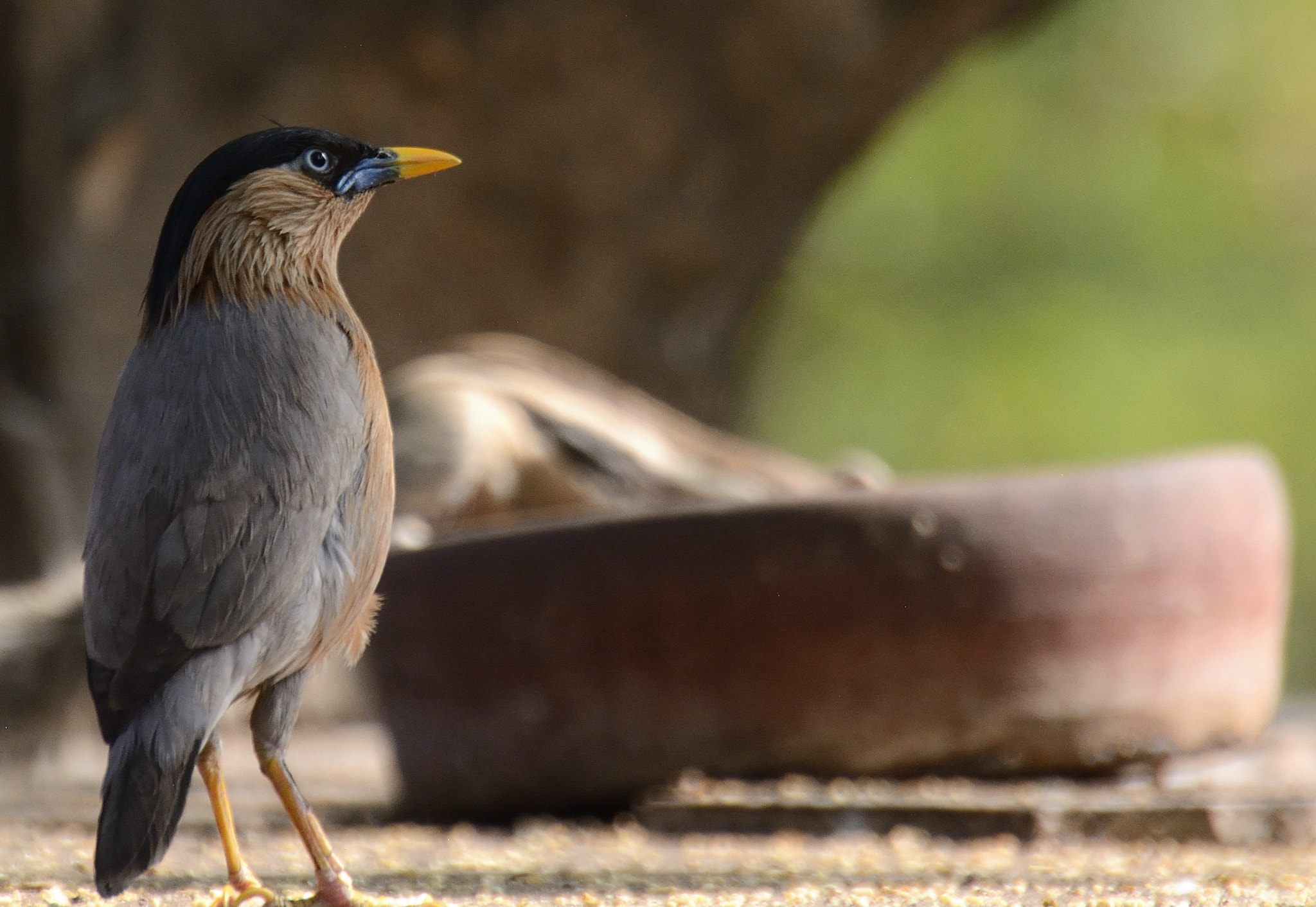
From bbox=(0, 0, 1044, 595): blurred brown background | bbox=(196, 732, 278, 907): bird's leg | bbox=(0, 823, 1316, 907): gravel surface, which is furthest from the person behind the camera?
bbox=(0, 0, 1044, 595): blurred brown background

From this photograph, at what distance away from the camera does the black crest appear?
263 cm

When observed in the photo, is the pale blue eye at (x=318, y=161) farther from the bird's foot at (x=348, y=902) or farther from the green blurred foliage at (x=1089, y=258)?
the green blurred foliage at (x=1089, y=258)

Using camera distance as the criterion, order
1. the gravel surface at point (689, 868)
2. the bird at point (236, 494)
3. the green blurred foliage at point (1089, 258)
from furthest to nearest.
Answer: the green blurred foliage at point (1089, 258) < the gravel surface at point (689, 868) < the bird at point (236, 494)

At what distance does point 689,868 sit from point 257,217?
1.70 metres

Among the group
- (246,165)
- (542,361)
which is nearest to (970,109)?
(542,361)

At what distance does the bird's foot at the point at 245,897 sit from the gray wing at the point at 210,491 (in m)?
0.39

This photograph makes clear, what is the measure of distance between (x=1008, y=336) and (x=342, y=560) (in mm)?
19792

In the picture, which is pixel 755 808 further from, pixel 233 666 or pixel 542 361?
pixel 542 361

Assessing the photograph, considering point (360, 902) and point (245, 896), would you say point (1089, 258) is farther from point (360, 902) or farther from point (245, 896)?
point (245, 896)

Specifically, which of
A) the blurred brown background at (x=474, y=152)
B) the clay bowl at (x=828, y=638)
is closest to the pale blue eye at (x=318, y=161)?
the clay bowl at (x=828, y=638)

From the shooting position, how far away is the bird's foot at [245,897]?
99.6 inches

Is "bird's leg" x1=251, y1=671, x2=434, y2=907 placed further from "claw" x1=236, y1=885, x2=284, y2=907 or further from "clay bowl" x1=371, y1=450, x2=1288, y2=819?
"clay bowl" x1=371, y1=450, x2=1288, y2=819

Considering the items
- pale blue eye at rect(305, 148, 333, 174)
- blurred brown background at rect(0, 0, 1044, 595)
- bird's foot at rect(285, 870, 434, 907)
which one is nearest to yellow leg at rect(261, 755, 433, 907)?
bird's foot at rect(285, 870, 434, 907)

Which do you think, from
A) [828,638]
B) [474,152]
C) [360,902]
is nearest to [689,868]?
[828,638]
